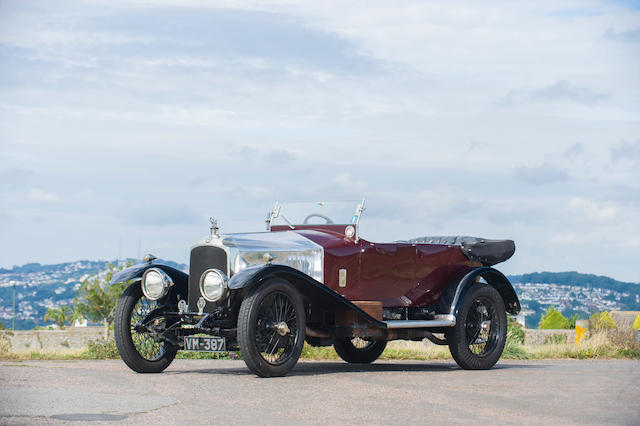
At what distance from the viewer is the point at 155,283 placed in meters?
10.8

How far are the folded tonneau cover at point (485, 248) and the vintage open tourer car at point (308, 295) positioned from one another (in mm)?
18

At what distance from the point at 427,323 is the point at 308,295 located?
5.75ft

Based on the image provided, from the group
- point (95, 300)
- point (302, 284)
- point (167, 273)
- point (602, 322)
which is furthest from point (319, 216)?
point (95, 300)

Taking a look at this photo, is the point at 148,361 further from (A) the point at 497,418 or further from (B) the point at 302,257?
(A) the point at 497,418

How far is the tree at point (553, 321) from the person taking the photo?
29.8 meters

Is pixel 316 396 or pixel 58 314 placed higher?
pixel 316 396

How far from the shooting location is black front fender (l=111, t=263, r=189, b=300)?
11.0m

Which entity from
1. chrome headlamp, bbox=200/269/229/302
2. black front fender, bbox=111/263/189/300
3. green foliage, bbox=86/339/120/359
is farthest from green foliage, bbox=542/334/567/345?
chrome headlamp, bbox=200/269/229/302

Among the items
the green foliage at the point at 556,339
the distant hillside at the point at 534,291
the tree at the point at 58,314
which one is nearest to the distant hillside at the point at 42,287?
the distant hillside at the point at 534,291

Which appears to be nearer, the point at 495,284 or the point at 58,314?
the point at 495,284

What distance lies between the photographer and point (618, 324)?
680 inches

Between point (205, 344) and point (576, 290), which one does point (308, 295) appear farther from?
point (576, 290)

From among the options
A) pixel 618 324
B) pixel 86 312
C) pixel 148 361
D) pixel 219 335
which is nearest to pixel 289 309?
pixel 219 335

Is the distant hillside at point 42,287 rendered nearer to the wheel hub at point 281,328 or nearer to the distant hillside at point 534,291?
the distant hillside at point 534,291
